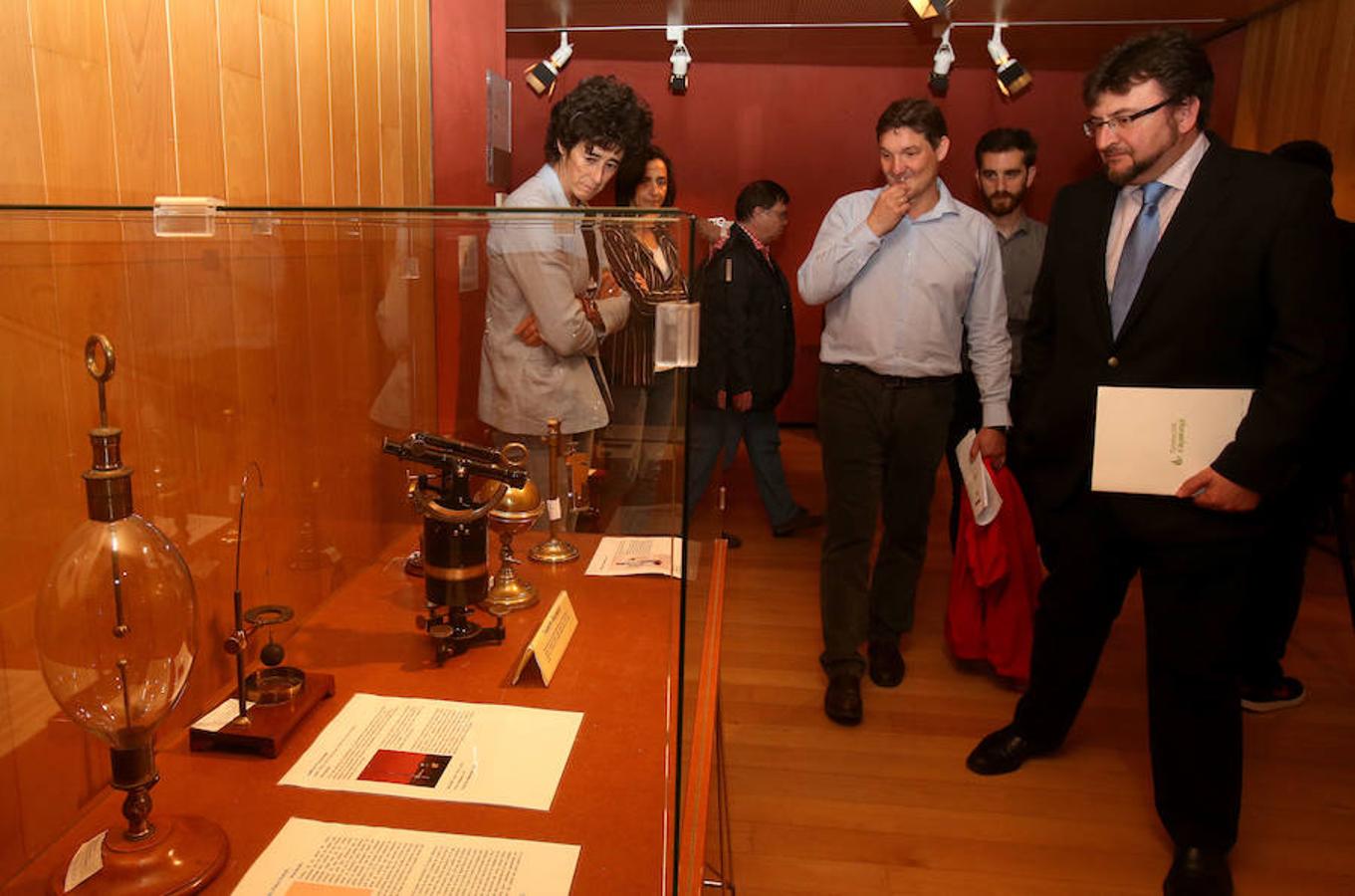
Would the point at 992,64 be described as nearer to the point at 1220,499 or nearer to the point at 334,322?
the point at 1220,499

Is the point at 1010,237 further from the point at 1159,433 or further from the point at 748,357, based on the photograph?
the point at 1159,433

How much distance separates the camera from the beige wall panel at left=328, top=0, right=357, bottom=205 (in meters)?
1.78

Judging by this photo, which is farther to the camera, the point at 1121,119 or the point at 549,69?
the point at 549,69

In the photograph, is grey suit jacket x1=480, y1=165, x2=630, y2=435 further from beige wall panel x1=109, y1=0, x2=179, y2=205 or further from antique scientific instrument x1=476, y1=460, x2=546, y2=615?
beige wall panel x1=109, y1=0, x2=179, y2=205

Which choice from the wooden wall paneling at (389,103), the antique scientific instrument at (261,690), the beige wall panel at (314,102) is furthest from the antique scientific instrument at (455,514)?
the wooden wall paneling at (389,103)

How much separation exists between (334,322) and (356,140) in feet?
2.36

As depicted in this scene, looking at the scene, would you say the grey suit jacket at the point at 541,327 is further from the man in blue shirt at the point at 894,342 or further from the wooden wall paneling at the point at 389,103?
the man in blue shirt at the point at 894,342

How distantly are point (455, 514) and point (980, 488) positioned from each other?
5.23 ft

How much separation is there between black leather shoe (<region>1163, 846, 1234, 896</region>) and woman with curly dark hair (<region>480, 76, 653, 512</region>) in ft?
5.05

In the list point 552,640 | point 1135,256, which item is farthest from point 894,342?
point 552,640

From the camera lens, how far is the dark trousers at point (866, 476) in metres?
2.45

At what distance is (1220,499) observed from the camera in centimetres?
174

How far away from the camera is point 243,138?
4.74 feet

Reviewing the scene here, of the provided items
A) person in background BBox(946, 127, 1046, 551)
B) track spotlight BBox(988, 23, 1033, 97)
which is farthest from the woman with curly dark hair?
track spotlight BBox(988, 23, 1033, 97)
